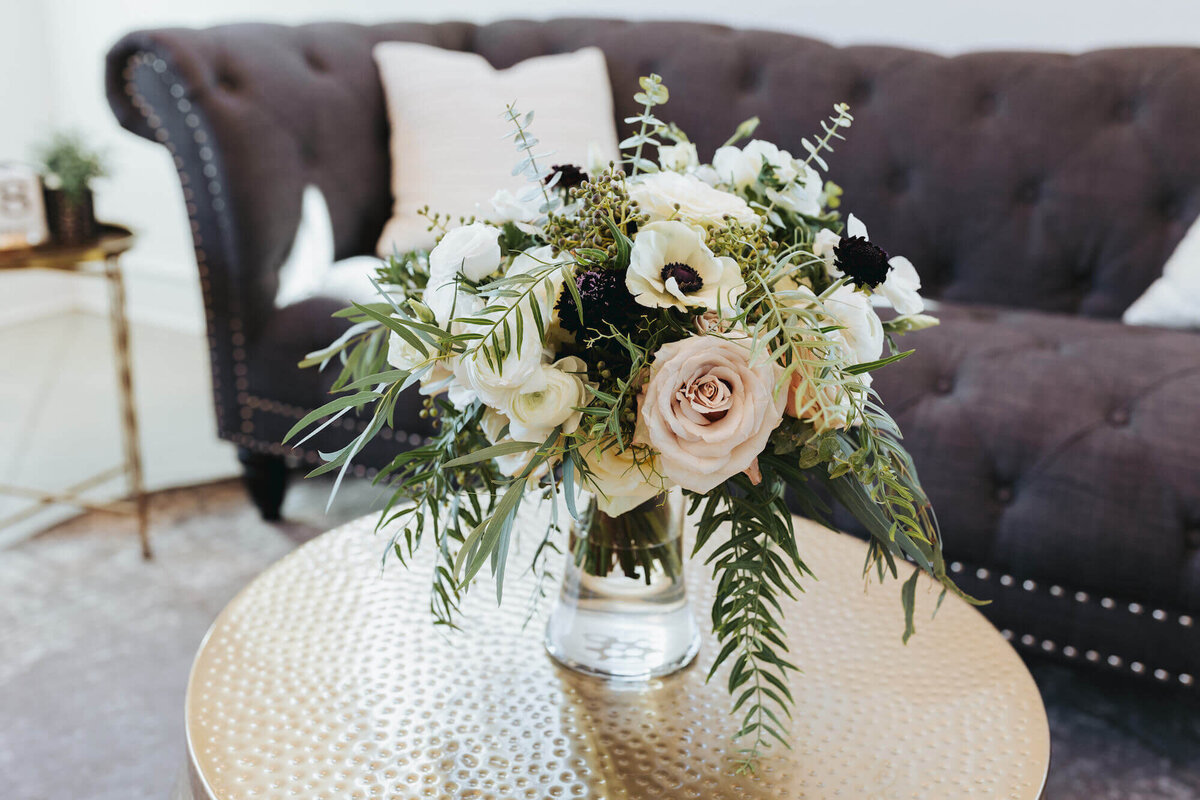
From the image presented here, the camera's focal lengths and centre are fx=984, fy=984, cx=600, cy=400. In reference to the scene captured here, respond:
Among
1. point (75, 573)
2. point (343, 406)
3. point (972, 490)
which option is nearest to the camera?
point (343, 406)

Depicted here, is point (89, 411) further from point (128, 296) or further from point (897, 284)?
point (897, 284)

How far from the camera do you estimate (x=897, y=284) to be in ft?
2.30

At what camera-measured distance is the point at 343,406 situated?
63 centimetres

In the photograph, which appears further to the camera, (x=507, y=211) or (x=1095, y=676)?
(x=1095, y=676)

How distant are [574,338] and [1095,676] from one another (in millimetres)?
1230

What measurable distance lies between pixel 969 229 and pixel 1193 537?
807mm

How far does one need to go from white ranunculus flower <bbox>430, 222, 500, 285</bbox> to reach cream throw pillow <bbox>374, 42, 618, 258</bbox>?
119 cm

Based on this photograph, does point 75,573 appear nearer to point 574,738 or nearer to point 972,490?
point 574,738

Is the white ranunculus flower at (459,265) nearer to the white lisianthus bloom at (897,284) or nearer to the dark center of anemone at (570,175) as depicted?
the dark center of anemone at (570,175)

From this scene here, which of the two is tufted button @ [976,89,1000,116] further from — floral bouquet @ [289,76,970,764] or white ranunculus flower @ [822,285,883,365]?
white ranunculus flower @ [822,285,883,365]

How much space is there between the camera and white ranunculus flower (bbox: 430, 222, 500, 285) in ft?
2.18

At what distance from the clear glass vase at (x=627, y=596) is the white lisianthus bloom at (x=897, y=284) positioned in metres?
0.22

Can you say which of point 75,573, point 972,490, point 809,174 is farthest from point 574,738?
point 75,573

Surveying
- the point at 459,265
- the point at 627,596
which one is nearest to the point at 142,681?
the point at 627,596
